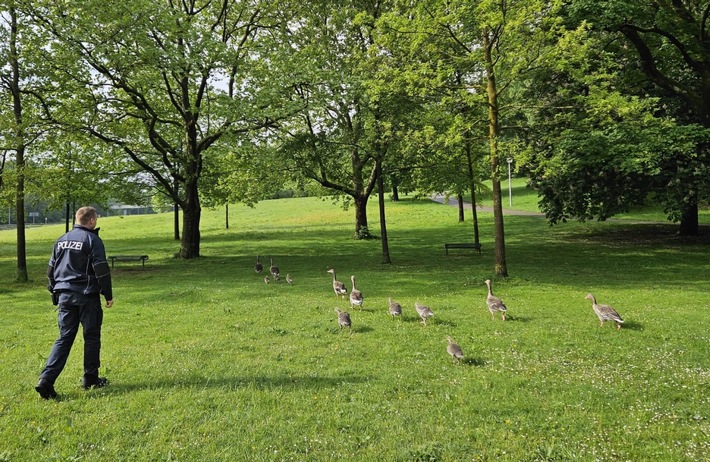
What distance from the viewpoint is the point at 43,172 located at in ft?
72.0

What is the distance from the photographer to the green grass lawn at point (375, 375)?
18.0ft

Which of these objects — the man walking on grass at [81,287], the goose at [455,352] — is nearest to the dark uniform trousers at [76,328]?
the man walking on grass at [81,287]

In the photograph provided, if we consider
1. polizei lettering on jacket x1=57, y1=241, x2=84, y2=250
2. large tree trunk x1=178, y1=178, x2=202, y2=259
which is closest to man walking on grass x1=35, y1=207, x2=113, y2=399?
polizei lettering on jacket x1=57, y1=241, x2=84, y2=250

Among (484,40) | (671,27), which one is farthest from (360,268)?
(671,27)

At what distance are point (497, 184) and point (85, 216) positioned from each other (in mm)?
15156

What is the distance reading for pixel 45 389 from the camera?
6844 mm

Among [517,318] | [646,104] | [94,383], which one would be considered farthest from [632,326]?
[646,104]

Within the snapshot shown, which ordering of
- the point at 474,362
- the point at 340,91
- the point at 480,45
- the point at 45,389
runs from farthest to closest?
the point at 340,91, the point at 480,45, the point at 474,362, the point at 45,389

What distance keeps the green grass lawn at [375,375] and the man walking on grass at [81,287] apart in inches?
30.9

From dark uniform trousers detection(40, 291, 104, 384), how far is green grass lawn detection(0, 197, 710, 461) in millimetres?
495

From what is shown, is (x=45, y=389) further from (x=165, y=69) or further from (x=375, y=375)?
(x=165, y=69)

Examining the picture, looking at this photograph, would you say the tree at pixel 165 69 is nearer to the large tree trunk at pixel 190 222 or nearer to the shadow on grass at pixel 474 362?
the large tree trunk at pixel 190 222

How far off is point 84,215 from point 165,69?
17534mm

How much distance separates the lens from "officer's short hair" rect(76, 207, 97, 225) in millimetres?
7457
